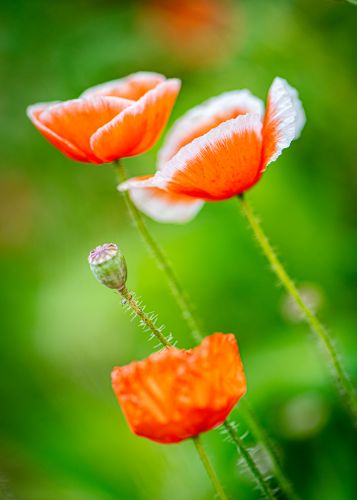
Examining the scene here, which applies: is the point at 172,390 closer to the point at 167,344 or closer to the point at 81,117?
the point at 167,344

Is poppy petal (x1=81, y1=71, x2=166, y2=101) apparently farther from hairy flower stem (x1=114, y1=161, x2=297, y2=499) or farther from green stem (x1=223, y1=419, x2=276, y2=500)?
green stem (x1=223, y1=419, x2=276, y2=500)

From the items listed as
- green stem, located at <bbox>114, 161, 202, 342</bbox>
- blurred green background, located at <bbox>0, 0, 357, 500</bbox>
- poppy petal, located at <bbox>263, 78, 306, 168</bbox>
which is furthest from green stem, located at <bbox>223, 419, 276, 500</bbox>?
blurred green background, located at <bbox>0, 0, 357, 500</bbox>

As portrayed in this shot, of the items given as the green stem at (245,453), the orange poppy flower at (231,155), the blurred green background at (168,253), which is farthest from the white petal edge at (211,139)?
the blurred green background at (168,253)

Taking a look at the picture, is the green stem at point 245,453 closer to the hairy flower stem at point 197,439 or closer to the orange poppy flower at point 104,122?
the hairy flower stem at point 197,439

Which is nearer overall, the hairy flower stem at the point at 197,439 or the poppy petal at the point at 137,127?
the hairy flower stem at the point at 197,439

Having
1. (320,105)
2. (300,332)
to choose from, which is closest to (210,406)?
(300,332)

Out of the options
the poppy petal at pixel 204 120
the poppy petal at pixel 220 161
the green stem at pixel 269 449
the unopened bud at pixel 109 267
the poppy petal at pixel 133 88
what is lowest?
the green stem at pixel 269 449

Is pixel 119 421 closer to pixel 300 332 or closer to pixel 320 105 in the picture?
pixel 300 332
